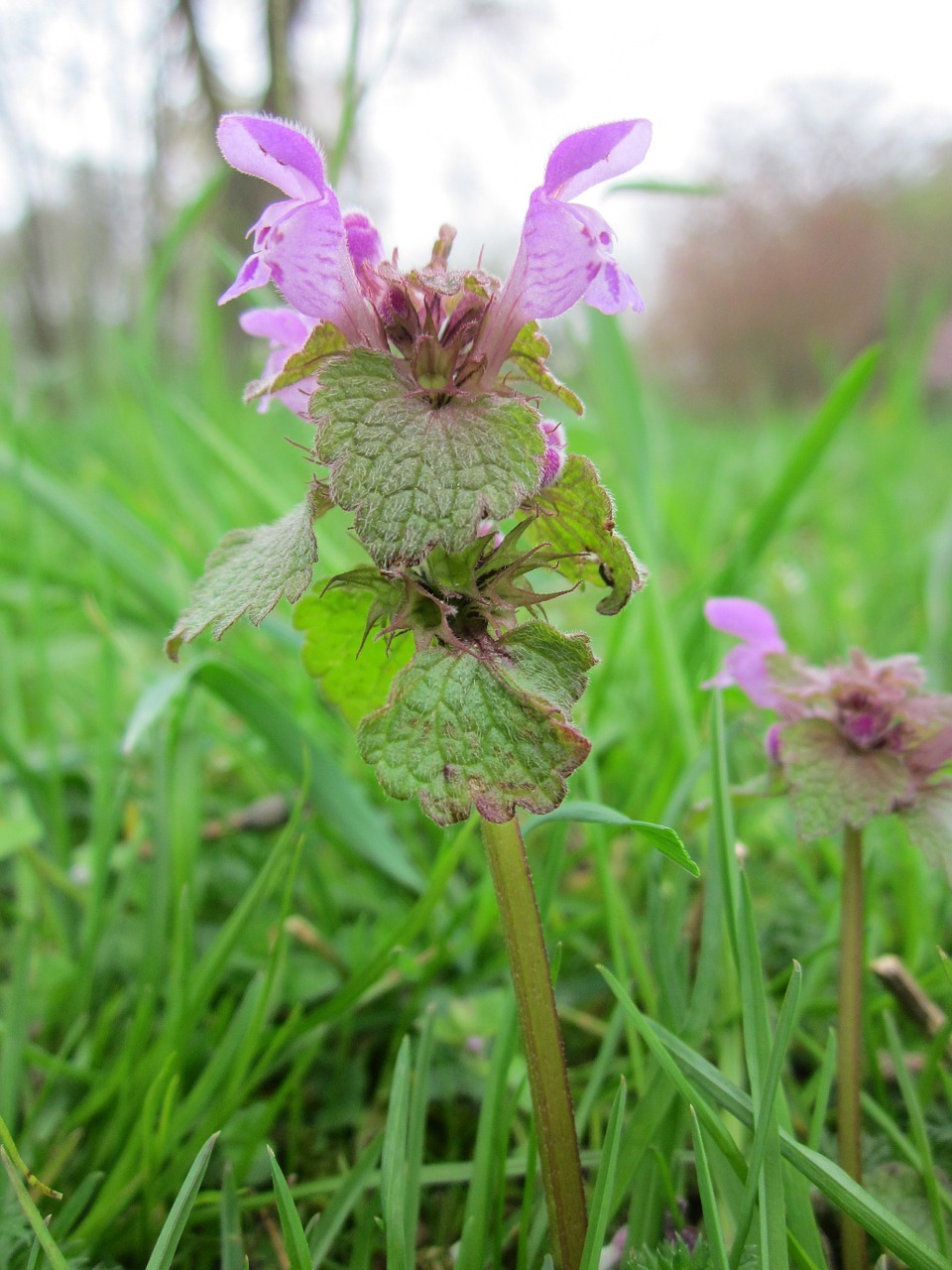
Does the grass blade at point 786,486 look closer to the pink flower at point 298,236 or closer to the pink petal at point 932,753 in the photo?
the pink petal at point 932,753

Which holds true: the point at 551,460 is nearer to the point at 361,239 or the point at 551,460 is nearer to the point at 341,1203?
the point at 361,239

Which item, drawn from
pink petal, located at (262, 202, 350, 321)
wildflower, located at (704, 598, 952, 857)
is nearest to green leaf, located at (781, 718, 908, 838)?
wildflower, located at (704, 598, 952, 857)

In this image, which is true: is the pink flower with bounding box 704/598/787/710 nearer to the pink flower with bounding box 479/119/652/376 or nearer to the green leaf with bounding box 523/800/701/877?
the green leaf with bounding box 523/800/701/877

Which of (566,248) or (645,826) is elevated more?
(566,248)

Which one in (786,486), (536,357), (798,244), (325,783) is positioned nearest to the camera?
(536,357)

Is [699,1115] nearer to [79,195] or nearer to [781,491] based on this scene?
[781,491]

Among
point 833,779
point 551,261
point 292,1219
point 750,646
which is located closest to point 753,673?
point 750,646

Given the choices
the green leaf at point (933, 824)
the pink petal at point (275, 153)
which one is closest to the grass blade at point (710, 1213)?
the green leaf at point (933, 824)
